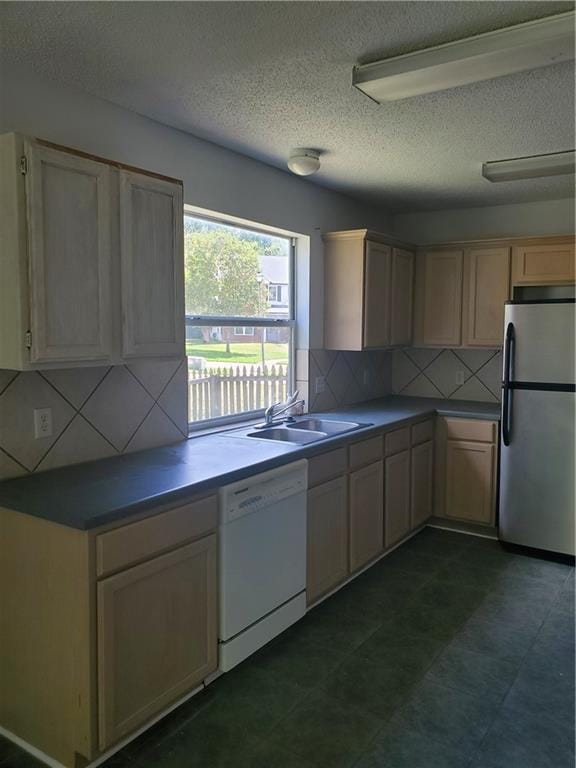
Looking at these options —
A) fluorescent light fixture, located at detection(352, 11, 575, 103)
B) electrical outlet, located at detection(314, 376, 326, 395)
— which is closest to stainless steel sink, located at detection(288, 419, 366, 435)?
electrical outlet, located at detection(314, 376, 326, 395)

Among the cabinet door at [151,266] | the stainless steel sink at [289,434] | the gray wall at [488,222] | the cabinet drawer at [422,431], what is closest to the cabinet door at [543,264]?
the gray wall at [488,222]

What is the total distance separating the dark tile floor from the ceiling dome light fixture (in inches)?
90.4

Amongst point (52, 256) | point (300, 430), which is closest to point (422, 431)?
point (300, 430)

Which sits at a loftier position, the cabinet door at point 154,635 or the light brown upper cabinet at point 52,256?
the light brown upper cabinet at point 52,256

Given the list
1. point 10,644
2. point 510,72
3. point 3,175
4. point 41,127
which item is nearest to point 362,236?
point 510,72

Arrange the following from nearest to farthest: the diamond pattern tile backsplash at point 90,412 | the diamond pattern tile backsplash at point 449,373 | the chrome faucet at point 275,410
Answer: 1. the diamond pattern tile backsplash at point 90,412
2. the chrome faucet at point 275,410
3. the diamond pattern tile backsplash at point 449,373

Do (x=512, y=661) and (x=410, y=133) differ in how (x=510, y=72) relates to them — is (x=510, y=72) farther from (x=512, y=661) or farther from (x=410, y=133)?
(x=512, y=661)

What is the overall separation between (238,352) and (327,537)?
3.86ft

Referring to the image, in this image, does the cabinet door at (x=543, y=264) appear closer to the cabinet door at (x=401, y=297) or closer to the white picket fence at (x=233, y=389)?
the cabinet door at (x=401, y=297)

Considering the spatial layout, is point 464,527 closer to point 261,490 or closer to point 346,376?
point 346,376

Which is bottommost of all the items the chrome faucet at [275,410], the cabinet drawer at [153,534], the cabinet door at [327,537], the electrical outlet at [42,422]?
the cabinet door at [327,537]

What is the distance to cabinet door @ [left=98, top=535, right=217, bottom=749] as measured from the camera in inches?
74.4

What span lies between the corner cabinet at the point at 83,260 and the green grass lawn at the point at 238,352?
0.67 metres

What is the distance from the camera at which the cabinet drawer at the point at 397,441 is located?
3654 millimetres
